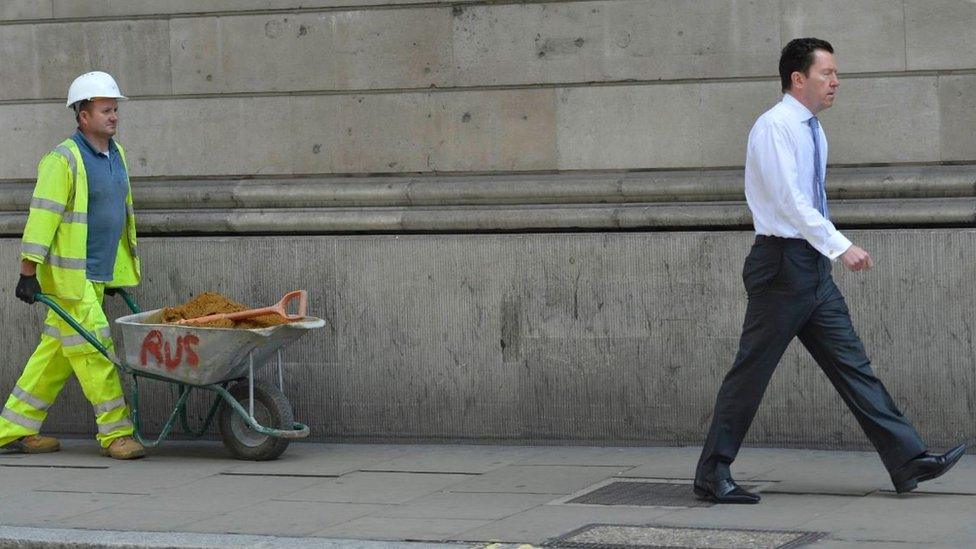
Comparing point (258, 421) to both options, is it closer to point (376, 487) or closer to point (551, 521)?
point (376, 487)

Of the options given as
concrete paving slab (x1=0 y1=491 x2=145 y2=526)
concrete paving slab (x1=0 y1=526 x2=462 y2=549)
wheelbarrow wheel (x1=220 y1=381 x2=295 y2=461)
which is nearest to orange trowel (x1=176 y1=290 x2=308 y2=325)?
wheelbarrow wheel (x1=220 y1=381 x2=295 y2=461)

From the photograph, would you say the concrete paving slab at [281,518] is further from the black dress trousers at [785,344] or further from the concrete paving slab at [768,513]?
the black dress trousers at [785,344]

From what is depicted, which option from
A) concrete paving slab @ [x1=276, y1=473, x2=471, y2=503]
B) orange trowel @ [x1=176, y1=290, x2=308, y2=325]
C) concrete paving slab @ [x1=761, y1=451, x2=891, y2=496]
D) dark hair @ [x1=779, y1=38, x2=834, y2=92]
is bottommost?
concrete paving slab @ [x1=761, y1=451, x2=891, y2=496]

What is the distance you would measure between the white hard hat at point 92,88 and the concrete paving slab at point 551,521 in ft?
11.0

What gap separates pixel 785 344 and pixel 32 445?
171 inches

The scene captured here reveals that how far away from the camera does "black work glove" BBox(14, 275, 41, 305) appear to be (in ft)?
29.0

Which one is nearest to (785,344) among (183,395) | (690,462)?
(690,462)

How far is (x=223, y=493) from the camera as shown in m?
7.93

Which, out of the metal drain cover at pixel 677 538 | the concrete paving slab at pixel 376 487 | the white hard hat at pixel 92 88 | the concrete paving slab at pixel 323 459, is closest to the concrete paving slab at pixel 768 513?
the metal drain cover at pixel 677 538

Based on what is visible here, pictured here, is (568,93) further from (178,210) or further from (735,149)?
(178,210)

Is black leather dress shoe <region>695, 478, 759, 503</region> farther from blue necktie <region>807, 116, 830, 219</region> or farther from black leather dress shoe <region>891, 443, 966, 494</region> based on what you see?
blue necktie <region>807, 116, 830, 219</region>

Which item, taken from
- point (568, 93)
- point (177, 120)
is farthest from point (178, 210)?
point (568, 93)

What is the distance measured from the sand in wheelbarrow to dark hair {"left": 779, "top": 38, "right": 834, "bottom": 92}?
2.96 m

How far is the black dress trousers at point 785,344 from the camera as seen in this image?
7.00 m
